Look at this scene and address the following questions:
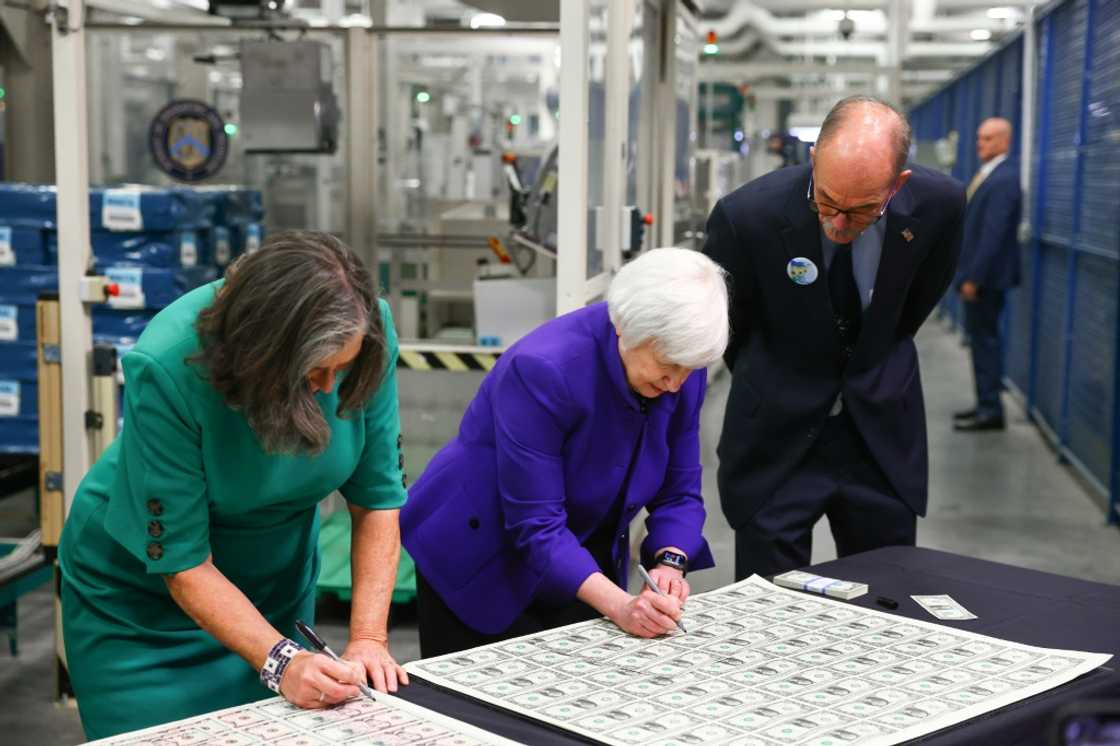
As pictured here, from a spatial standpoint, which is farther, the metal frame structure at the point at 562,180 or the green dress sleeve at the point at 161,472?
the metal frame structure at the point at 562,180

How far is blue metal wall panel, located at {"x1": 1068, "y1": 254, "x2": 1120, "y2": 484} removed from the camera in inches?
248

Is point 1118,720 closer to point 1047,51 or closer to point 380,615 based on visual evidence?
point 380,615

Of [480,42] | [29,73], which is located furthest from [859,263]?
[480,42]

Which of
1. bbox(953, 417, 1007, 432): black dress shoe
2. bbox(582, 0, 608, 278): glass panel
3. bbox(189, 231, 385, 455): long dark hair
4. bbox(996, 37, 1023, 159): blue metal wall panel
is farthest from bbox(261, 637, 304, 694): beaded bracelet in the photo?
bbox(996, 37, 1023, 159): blue metal wall panel

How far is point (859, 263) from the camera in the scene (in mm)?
2689

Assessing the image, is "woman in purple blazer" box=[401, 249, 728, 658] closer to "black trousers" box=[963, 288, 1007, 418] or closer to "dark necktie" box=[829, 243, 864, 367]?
"dark necktie" box=[829, 243, 864, 367]

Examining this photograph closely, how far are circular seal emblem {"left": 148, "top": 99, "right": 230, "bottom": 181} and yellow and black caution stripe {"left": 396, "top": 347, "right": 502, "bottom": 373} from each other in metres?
3.45

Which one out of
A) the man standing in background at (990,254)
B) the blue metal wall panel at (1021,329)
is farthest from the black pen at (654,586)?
the blue metal wall panel at (1021,329)

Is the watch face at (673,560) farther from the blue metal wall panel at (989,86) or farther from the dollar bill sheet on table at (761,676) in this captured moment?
the blue metal wall panel at (989,86)

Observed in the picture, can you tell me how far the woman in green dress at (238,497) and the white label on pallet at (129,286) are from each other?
235cm

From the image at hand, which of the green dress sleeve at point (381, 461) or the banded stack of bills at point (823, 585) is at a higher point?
the green dress sleeve at point (381, 461)

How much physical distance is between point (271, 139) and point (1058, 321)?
4.86 metres

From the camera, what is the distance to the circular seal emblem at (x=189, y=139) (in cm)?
725

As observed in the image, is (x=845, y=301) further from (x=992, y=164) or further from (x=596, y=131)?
(x=992, y=164)
